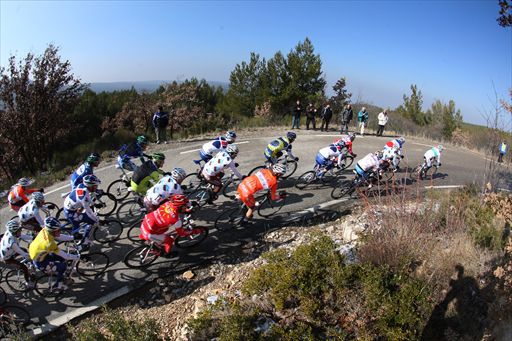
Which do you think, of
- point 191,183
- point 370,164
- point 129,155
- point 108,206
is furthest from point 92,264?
point 370,164

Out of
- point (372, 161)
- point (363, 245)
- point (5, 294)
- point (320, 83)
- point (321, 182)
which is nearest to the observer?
point (363, 245)

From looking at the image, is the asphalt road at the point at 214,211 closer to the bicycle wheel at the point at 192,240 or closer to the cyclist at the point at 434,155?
the bicycle wheel at the point at 192,240

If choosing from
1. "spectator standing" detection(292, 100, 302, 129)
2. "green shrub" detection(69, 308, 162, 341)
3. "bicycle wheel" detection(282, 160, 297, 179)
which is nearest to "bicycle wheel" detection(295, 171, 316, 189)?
"bicycle wheel" detection(282, 160, 297, 179)

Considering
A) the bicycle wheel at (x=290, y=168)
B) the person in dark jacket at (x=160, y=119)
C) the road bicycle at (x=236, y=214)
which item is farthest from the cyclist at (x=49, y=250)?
the person in dark jacket at (x=160, y=119)

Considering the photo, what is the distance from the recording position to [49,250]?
19.6 feet

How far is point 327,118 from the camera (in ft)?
61.8

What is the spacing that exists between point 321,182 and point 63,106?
58.3ft

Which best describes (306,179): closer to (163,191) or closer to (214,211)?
(214,211)

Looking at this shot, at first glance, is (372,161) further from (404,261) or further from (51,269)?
(51,269)

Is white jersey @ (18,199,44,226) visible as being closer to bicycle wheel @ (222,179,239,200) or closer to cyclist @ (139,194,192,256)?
cyclist @ (139,194,192,256)

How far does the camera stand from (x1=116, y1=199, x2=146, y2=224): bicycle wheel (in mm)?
9070

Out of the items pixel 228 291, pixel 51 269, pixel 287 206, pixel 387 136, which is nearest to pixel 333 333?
pixel 228 291

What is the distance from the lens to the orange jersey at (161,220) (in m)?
6.61

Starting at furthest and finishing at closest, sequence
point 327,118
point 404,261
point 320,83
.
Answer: point 320,83
point 327,118
point 404,261
